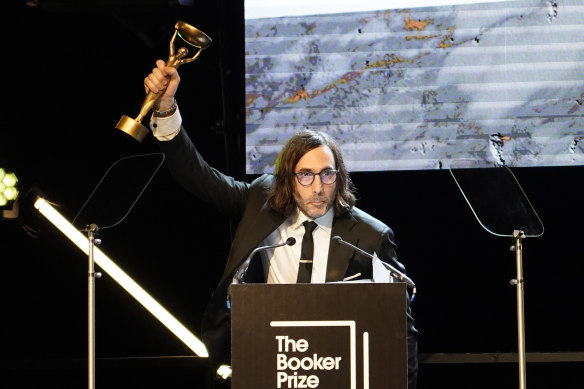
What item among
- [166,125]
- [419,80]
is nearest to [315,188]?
[166,125]

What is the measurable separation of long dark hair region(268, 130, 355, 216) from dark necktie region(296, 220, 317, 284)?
88 mm

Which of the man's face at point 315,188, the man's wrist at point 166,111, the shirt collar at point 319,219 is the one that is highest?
A: the man's wrist at point 166,111

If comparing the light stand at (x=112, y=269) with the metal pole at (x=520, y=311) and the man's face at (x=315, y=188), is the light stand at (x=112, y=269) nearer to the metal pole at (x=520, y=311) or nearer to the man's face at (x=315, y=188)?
the man's face at (x=315, y=188)

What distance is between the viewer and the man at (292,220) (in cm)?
300

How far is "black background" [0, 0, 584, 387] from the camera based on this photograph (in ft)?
13.0

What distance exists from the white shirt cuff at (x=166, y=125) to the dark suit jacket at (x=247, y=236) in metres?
0.04

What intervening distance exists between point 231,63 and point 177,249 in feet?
2.96

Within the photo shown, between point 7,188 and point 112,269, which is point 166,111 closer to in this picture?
point 112,269

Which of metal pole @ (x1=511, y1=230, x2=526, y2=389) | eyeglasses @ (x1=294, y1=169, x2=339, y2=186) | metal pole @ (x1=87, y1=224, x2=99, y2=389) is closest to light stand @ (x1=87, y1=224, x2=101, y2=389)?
metal pole @ (x1=87, y1=224, x2=99, y2=389)

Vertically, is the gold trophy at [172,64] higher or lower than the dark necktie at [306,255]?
higher

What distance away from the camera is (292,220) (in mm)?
3176

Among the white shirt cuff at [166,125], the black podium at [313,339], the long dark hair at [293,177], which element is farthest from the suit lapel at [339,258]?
the black podium at [313,339]

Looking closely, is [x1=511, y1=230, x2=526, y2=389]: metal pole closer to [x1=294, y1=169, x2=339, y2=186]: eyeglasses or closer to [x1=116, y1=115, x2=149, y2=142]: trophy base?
[x1=294, y1=169, x2=339, y2=186]: eyeglasses

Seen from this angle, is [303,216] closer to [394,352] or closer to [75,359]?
[394,352]
